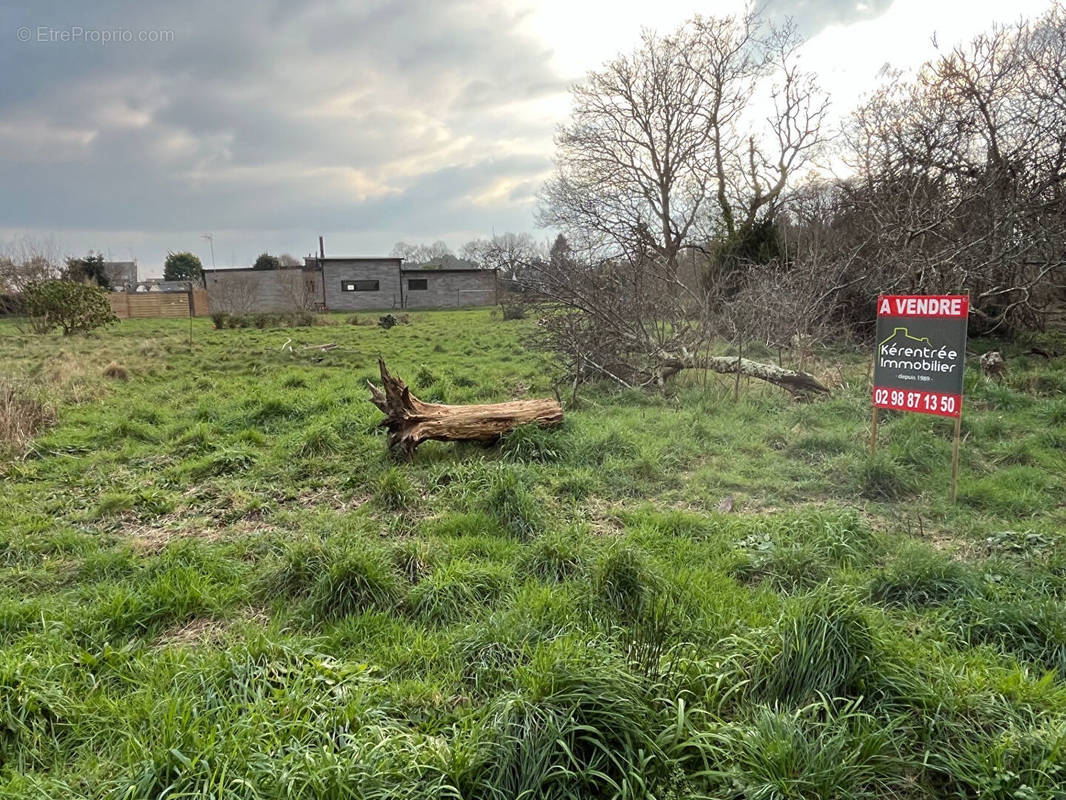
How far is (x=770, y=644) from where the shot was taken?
8.56 feet

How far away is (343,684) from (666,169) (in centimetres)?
2488

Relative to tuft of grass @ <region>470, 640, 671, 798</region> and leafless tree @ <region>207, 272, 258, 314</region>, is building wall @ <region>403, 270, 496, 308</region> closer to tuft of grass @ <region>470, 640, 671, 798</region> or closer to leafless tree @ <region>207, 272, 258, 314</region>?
leafless tree @ <region>207, 272, 258, 314</region>

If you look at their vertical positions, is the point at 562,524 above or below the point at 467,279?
below

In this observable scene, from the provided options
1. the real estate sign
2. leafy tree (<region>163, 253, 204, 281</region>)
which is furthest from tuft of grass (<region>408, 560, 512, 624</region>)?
leafy tree (<region>163, 253, 204, 281</region>)

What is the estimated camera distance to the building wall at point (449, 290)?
4175 centimetres

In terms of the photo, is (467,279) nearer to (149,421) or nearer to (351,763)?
(149,421)

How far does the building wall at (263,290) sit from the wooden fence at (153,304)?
5.61 feet

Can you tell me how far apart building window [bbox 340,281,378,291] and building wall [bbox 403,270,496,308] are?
90.8 inches

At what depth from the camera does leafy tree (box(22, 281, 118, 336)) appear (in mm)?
19344

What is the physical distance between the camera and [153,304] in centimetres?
3419

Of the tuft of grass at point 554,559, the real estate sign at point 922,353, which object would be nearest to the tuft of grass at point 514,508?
the tuft of grass at point 554,559

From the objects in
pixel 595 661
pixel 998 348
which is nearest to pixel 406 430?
pixel 595 661

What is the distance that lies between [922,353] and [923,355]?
2cm

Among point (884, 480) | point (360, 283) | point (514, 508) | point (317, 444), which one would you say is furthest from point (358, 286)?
point (884, 480)
